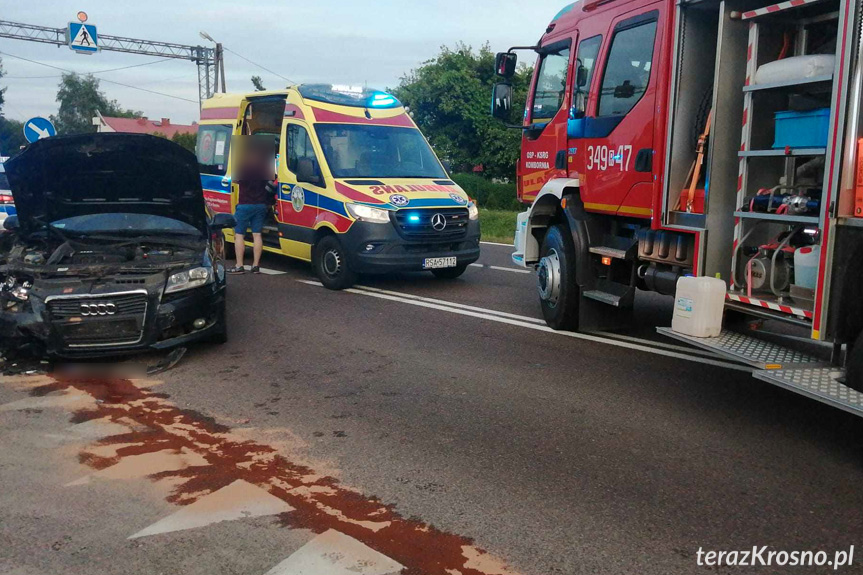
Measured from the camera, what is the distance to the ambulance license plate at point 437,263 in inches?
403

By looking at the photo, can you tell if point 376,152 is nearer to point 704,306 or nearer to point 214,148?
point 214,148

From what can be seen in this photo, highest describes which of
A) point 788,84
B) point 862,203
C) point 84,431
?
point 788,84

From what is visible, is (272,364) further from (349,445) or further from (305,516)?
(305,516)

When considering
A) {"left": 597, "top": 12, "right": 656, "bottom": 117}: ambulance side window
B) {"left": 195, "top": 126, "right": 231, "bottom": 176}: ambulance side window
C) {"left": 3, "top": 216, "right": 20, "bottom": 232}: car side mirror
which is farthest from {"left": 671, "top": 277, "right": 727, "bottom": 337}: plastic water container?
{"left": 195, "top": 126, "right": 231, "bottom": 176}: ambulance side window

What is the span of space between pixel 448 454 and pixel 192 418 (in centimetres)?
179

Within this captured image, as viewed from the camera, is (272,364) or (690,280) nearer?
(690,280)

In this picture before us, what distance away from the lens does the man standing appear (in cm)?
1158

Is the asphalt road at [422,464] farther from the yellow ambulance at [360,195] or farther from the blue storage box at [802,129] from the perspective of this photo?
the yellow ambulance at [360,195]

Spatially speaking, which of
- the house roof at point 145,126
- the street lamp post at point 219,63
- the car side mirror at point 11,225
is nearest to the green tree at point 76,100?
the house roof at point 145,126

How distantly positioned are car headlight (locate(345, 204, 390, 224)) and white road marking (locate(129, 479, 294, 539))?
6.07 m

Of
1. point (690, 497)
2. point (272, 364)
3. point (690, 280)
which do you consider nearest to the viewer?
point (690, 497)

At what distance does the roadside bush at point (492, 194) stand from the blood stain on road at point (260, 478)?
25.8 m

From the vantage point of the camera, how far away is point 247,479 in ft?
14.0

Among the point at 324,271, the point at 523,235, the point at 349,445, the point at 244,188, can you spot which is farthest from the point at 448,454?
the point at 244,188
